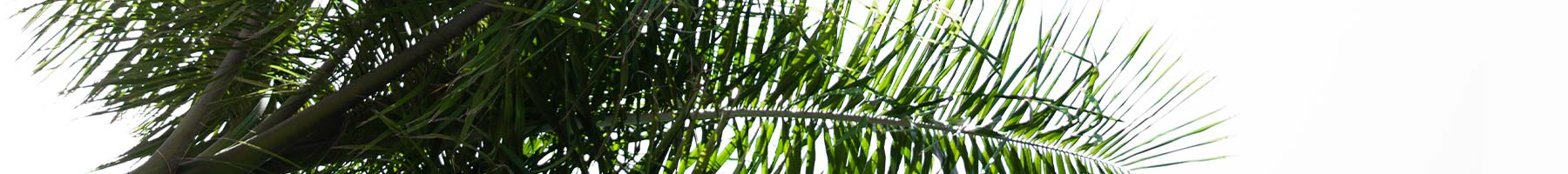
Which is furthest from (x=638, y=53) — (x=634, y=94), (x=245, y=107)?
(x=245, y=107)

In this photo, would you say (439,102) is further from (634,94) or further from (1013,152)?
(1013,152)

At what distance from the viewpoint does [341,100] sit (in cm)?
117

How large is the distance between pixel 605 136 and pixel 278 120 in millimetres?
300

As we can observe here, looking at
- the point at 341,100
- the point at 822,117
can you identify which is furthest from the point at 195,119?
the point at 822,117

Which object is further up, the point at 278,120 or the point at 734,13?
the point at 734,13

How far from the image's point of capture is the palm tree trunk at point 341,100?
1134mm

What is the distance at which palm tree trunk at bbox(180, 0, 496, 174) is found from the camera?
1134 mm

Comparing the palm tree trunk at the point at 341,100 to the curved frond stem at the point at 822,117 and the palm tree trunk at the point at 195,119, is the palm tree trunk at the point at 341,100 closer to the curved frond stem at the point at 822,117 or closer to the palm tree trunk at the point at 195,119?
the palm tree trunk at the point at 195,119

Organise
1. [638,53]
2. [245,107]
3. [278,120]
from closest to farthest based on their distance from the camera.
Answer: [638,53], [278,120], [245,107]

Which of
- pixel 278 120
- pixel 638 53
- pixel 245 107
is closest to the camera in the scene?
pixel 638 53

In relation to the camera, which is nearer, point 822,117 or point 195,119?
point 822,117

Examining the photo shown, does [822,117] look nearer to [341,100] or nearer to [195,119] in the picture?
[341,100]

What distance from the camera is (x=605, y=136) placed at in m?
1.13

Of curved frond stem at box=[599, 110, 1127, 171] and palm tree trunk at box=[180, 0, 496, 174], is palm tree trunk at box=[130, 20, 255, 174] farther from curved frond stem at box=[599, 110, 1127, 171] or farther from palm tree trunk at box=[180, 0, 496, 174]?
curved frond stem at box=[599, 110, 1127, 171]
